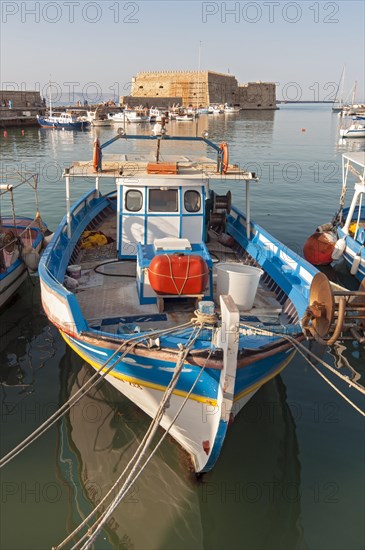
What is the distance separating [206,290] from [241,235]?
3.77 metres

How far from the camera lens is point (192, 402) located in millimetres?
6230

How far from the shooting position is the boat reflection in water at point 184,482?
6.17 m

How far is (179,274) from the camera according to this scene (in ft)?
24.0

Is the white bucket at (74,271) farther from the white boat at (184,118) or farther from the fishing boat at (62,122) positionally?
the white boat at (184,118)

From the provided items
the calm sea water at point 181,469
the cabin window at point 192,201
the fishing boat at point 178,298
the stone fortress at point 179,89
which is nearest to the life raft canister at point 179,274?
the fishing boat at point 178,298

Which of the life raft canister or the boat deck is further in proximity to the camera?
the boat deck

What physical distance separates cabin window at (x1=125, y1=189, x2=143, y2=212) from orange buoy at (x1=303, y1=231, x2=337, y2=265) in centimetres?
817

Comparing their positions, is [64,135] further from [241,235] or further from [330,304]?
[330,304]

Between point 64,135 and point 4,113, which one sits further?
point 4,113

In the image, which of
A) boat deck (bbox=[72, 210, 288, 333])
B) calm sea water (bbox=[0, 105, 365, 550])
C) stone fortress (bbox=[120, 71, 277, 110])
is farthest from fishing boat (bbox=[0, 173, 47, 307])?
stone fortress (bbox=[120, 71, 277, 110])

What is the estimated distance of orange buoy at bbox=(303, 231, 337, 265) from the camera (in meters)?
15.5

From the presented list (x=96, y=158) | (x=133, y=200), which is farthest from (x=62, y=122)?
(x=133, y=200)

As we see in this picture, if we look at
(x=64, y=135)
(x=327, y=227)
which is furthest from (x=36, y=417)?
(x=64, y=135)

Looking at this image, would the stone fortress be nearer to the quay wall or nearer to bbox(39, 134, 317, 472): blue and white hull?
the quay wall
